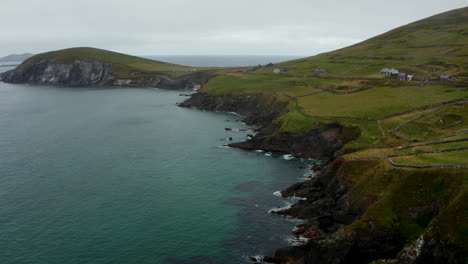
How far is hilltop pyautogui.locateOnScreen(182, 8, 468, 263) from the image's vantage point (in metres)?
42.2

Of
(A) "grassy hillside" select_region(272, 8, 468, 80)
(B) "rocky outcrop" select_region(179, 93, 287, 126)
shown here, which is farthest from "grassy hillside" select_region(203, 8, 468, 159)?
(B) "rocky outcrop" select_region(179, 93, 287, 126)

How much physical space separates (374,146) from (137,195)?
47.1 m

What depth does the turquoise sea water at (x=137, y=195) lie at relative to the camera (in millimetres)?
48531

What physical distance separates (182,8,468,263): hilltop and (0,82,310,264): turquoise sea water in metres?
7.55

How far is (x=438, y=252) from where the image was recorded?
3628 centimetres

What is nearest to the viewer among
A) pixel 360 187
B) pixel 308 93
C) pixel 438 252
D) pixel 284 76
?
pixel 438 252

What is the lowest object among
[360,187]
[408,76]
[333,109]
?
[360,187]

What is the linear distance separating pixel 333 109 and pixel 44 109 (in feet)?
420

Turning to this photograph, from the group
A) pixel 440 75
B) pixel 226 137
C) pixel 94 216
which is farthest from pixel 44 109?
pixel 440 75

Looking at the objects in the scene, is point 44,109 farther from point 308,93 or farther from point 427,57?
point 427,57

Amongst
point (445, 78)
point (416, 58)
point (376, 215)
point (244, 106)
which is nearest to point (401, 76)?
point (445, 78)

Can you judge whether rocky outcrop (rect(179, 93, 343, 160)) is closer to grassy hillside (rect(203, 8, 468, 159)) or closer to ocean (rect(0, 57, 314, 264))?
grassy hillside (rect(203, 8, 468, 159))

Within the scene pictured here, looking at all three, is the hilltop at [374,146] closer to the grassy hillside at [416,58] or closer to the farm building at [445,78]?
the farm building at [445,78]

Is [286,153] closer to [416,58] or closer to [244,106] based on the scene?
[244,106]
